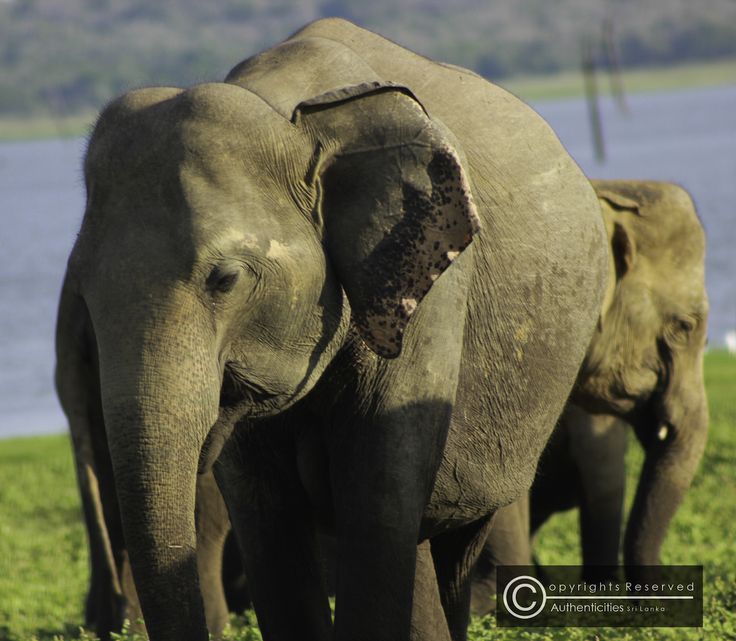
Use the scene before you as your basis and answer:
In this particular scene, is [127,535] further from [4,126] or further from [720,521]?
[4,126]

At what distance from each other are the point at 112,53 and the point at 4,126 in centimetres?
4211

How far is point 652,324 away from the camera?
7.77 metres

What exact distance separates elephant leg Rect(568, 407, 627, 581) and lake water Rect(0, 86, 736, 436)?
2.93 m

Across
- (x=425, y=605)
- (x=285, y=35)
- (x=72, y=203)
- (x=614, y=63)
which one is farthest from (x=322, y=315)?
(x=285, y=35)

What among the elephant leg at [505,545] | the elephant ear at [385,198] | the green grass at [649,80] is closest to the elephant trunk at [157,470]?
the elephant ear at [385,198]

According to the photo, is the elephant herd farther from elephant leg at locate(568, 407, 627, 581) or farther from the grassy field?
elephant leg at locate(568, 407, 627, 581)

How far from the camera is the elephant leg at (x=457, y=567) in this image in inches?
207

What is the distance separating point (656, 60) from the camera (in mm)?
133125

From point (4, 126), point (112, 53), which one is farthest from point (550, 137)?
point (112, 53)

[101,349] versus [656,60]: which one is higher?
[101,349]

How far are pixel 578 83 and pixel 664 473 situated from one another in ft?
415

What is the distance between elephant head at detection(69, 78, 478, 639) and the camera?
12.1ft

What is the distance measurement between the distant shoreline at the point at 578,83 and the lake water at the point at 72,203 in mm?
1782

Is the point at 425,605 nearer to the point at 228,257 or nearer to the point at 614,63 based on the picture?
the point at 228,257
